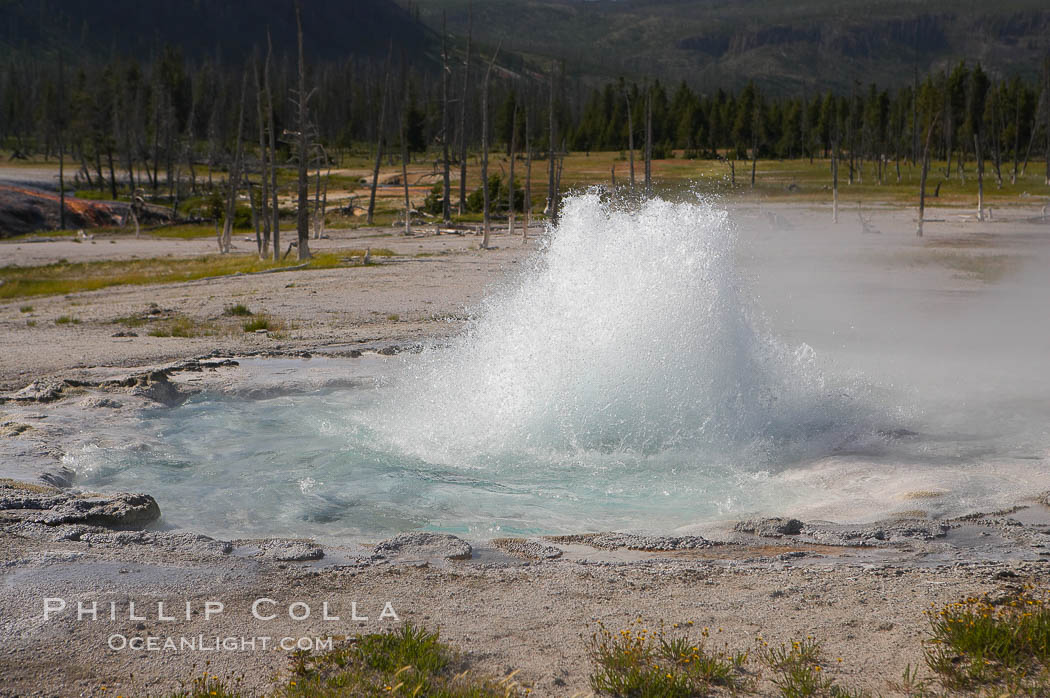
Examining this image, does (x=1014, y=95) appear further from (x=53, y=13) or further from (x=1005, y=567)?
(x=53, y=13)

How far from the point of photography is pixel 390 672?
4.72 meters

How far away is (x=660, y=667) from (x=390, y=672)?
133 centimetres

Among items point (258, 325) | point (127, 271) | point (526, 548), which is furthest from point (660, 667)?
point (127, 271)

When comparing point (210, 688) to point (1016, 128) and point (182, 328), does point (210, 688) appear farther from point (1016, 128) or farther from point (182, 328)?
point (1016, 128)

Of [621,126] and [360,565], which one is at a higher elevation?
[621,126]

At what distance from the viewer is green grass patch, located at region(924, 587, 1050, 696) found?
15.2 feet

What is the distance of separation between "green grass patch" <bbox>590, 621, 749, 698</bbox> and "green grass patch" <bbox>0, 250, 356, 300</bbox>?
2247 centimetres

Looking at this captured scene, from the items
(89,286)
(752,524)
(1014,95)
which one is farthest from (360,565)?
(1014,95)

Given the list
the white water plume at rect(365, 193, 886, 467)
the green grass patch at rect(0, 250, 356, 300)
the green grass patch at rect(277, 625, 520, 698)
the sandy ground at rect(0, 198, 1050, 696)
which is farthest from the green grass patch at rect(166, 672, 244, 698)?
the green grass patch at rect(0, 250, 356, 300)

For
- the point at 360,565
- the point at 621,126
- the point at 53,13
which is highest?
the point at 53,13

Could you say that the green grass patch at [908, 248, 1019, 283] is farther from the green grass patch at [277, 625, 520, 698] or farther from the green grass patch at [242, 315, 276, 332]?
the green grass patch at [277, 625, 520, 698]

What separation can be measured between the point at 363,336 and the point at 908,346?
8546 millimetres

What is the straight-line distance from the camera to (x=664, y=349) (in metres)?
10.1

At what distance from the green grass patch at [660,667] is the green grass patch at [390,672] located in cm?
48
